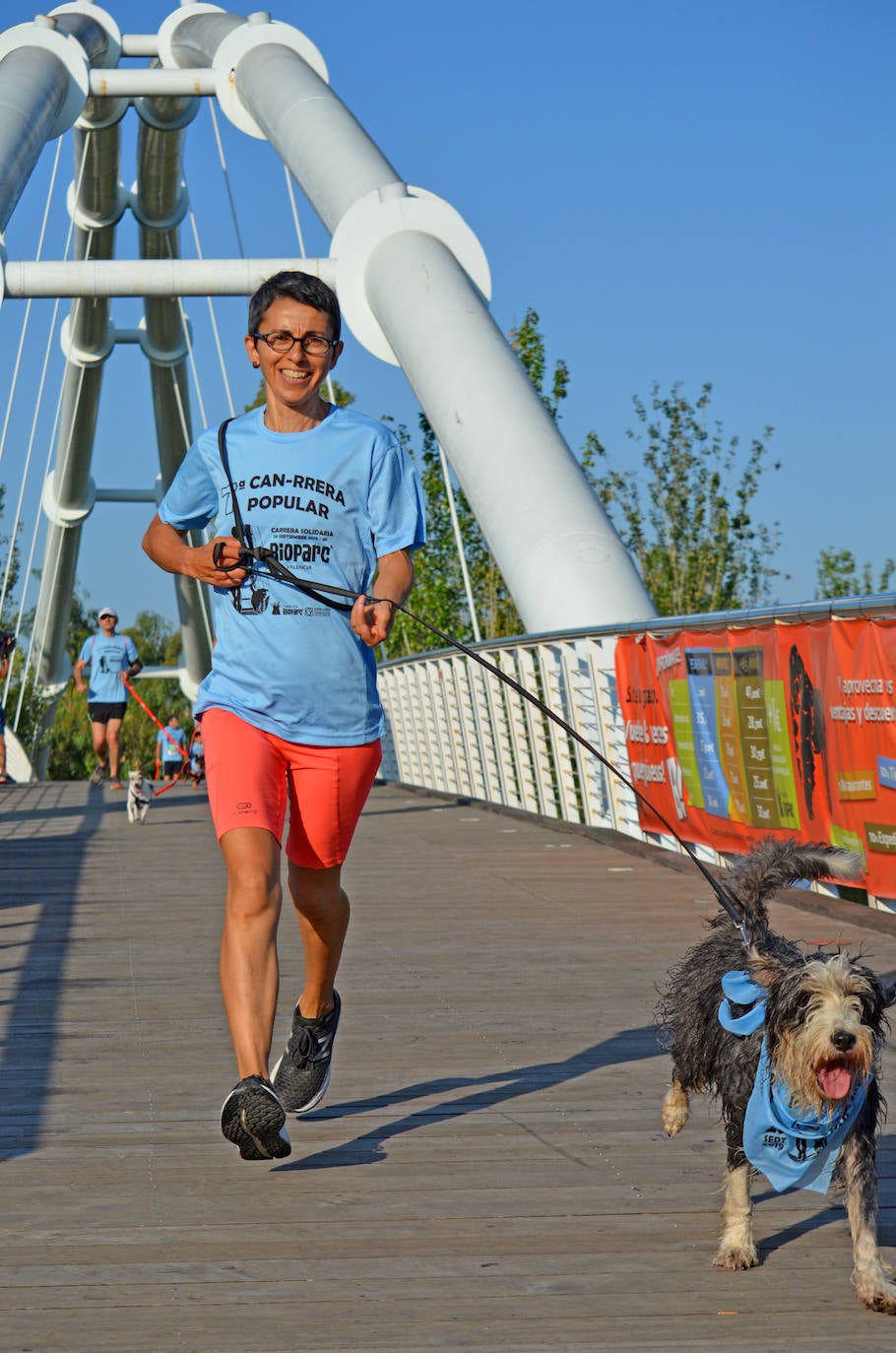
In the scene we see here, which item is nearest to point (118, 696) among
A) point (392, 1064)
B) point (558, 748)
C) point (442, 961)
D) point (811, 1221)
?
point (558, 748)

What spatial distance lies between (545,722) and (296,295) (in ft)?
35.0

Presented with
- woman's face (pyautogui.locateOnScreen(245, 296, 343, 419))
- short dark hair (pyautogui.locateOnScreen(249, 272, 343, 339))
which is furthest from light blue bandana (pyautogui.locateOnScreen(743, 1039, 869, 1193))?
short dark hair (pyautogui.locateOnScreen(249, 272, 343, 339))

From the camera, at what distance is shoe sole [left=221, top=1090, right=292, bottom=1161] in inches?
152

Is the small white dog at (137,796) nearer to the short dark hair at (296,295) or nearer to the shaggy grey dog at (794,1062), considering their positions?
the short dark hair at (296,295)

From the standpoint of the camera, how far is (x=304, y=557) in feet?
13.8

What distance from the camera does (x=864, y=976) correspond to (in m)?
3.10

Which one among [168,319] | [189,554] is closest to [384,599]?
[189,554]

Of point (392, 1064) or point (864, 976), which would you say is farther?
point (392, 1064)

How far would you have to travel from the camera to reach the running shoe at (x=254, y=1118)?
3.86m

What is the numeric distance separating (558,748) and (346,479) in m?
9.88

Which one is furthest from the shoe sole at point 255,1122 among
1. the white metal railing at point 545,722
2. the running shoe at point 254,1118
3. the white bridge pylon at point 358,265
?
the white bridge pylon at point 358,265

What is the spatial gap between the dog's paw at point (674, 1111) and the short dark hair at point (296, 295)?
1.88 meters

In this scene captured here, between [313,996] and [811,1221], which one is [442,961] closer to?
[313,996]

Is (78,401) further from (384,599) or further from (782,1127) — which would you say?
(782,1127)
